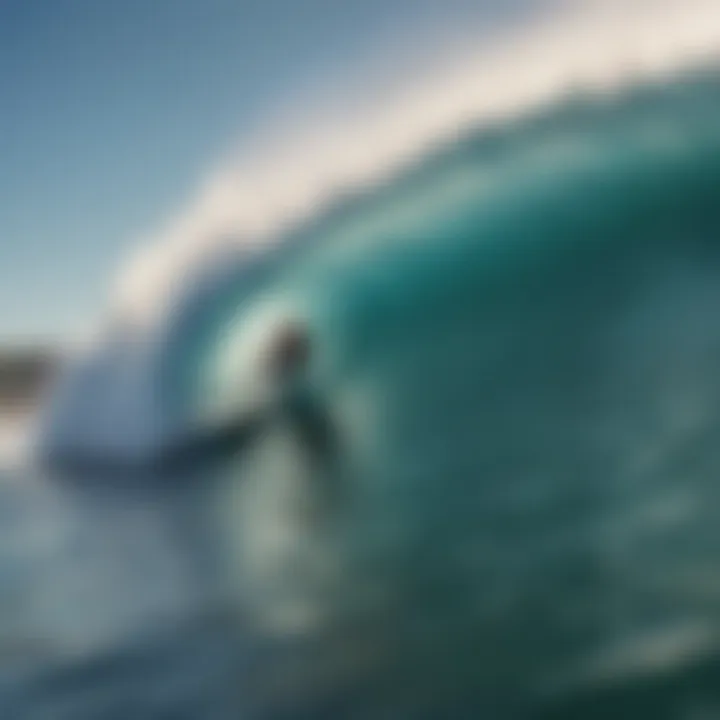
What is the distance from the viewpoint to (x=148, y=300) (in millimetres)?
1633

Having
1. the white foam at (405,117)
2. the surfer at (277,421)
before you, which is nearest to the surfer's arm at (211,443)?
the surfer at (277,421)

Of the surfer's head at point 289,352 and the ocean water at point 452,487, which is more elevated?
the surfer's head at point 289,352

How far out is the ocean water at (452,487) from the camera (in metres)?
1.38

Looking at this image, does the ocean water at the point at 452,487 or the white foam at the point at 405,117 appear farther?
the white foam at the point at 405,117

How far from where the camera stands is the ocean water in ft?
4.53

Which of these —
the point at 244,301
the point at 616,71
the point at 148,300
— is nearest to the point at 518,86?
the point at 616,71

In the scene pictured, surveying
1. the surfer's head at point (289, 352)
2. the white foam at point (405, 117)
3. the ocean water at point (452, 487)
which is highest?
the white foam at point (405, 117)

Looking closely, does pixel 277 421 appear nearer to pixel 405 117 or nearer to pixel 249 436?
pixel 249 436

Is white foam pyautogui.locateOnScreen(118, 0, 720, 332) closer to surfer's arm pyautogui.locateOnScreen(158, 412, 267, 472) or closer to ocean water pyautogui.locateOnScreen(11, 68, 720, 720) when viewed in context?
ocean water pyautogui.locateOnScreen(11, 68, 720, 720)

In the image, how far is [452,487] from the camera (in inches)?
59.2

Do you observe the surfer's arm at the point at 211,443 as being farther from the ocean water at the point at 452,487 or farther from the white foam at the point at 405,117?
the white foam at the point at 405,117

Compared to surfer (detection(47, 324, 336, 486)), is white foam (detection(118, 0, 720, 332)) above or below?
above

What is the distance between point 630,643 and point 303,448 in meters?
0.51

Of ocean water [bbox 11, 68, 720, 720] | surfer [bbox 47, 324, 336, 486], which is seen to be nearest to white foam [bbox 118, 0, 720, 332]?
ocean water [bbox 11, 68, 720, 720]
